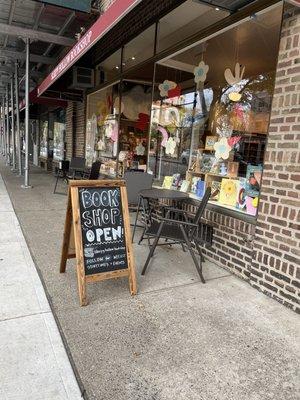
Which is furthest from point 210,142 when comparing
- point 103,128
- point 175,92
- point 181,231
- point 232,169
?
point 103,128

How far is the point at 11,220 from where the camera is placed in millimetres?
5621

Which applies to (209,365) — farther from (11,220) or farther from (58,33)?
(58,33)

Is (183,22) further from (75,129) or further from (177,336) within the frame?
(75,129)

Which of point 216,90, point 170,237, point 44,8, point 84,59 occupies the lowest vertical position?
point 170,237

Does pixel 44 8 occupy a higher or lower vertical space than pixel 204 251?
higher

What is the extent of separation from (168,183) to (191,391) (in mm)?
3970

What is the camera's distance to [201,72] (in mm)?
5039

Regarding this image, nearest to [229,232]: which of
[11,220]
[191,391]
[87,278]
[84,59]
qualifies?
[87,278]

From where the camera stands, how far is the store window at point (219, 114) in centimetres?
397

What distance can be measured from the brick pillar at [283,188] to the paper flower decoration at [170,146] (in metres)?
2.54

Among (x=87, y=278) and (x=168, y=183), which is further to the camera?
(x=168, y=183)

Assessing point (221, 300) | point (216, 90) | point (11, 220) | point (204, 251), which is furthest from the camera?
point (11, 220)

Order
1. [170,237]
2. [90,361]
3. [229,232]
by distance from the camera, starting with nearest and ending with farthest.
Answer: [90,361], [170,237], [229,232]

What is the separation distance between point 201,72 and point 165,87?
918mm
